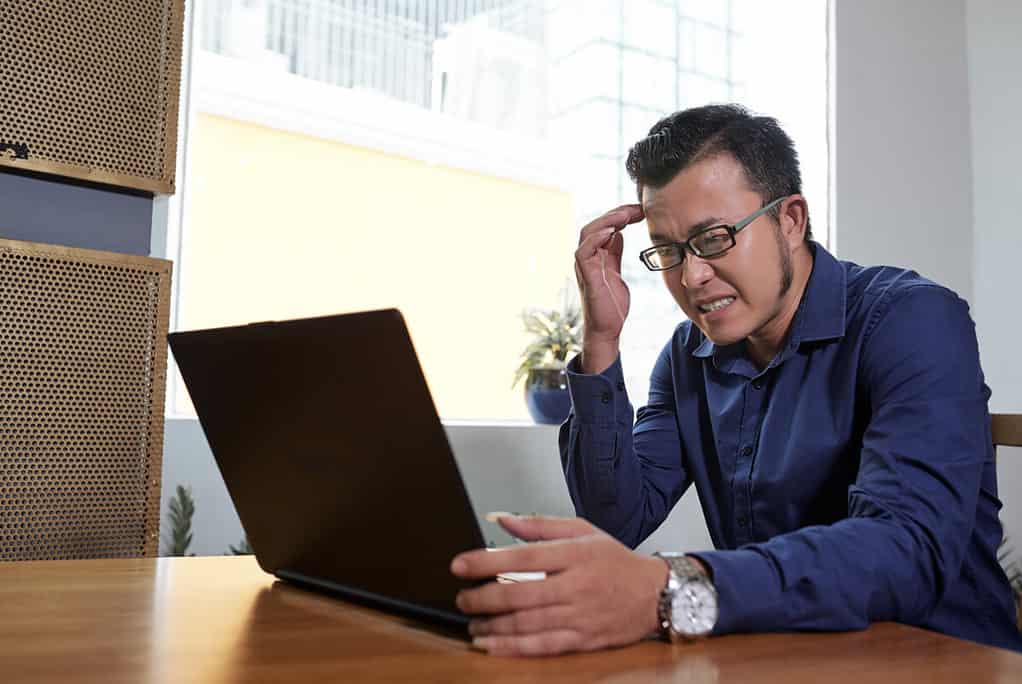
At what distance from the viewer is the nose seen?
1439 mm

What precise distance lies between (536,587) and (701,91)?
358 centimetres

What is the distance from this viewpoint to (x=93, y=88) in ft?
6.00

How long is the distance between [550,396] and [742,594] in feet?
7.74

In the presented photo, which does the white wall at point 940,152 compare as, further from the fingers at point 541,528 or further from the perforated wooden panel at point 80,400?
the fingers at point 541,528

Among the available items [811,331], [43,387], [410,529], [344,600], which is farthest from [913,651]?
[43,387]

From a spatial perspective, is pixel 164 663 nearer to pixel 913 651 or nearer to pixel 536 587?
pixel 536 587

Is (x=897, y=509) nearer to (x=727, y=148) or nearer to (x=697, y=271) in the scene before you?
(x=697, y=271)

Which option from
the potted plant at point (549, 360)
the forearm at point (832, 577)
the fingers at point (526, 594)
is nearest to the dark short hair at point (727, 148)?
the forearm at point (832, 577)

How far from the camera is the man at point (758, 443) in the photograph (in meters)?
0.77

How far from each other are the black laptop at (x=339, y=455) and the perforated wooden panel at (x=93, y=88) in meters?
0.98

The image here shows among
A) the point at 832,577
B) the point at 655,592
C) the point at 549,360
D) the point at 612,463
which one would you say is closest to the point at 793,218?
the point at 612,463

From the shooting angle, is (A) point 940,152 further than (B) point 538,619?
Yes

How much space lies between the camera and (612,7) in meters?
3.75

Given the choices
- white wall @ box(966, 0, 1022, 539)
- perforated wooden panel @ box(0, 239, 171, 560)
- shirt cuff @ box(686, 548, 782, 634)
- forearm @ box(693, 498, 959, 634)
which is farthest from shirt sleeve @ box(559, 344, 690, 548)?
white wall @ box(966, 0, 1022, 539)
